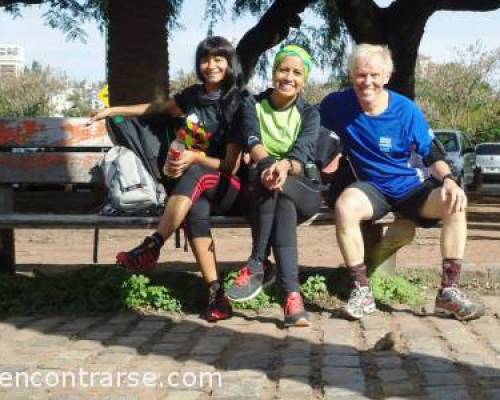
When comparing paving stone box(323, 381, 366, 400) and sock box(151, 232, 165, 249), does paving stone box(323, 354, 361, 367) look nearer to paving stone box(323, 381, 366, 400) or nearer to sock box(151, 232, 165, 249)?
paving stone box(323, 381, 366, 400)

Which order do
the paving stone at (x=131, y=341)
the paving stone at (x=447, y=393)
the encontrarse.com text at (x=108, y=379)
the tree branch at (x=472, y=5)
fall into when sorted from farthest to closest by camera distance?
the tree branch at (x=472, y=5), the paving stone at (x=131, y=341), the encontrarse.com text at (x=108, y=379), the paving stone at (x=447, y=393)

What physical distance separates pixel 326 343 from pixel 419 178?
124cm

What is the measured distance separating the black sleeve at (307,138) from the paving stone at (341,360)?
119cm

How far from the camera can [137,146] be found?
5375mm

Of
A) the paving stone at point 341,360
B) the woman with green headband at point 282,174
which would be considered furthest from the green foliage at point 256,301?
the paving stone at point 341,360

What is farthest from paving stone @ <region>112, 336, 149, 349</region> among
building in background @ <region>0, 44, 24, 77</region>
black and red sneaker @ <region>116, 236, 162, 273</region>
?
building in background @ <region>0, 44, 24, 77</region>

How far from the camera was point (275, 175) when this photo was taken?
463 cm

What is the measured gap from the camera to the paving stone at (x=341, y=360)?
13.0ft

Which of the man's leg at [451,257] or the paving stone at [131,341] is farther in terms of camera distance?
the man's leg at [451,257]

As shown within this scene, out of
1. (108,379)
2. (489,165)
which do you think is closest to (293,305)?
(108,379)

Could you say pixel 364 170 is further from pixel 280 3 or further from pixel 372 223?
pixel 280 3

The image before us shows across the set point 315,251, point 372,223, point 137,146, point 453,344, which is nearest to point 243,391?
point 453,344

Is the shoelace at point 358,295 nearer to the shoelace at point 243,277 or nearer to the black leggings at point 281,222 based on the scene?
the black leggings at point 281,222

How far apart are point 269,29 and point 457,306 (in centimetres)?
1088
